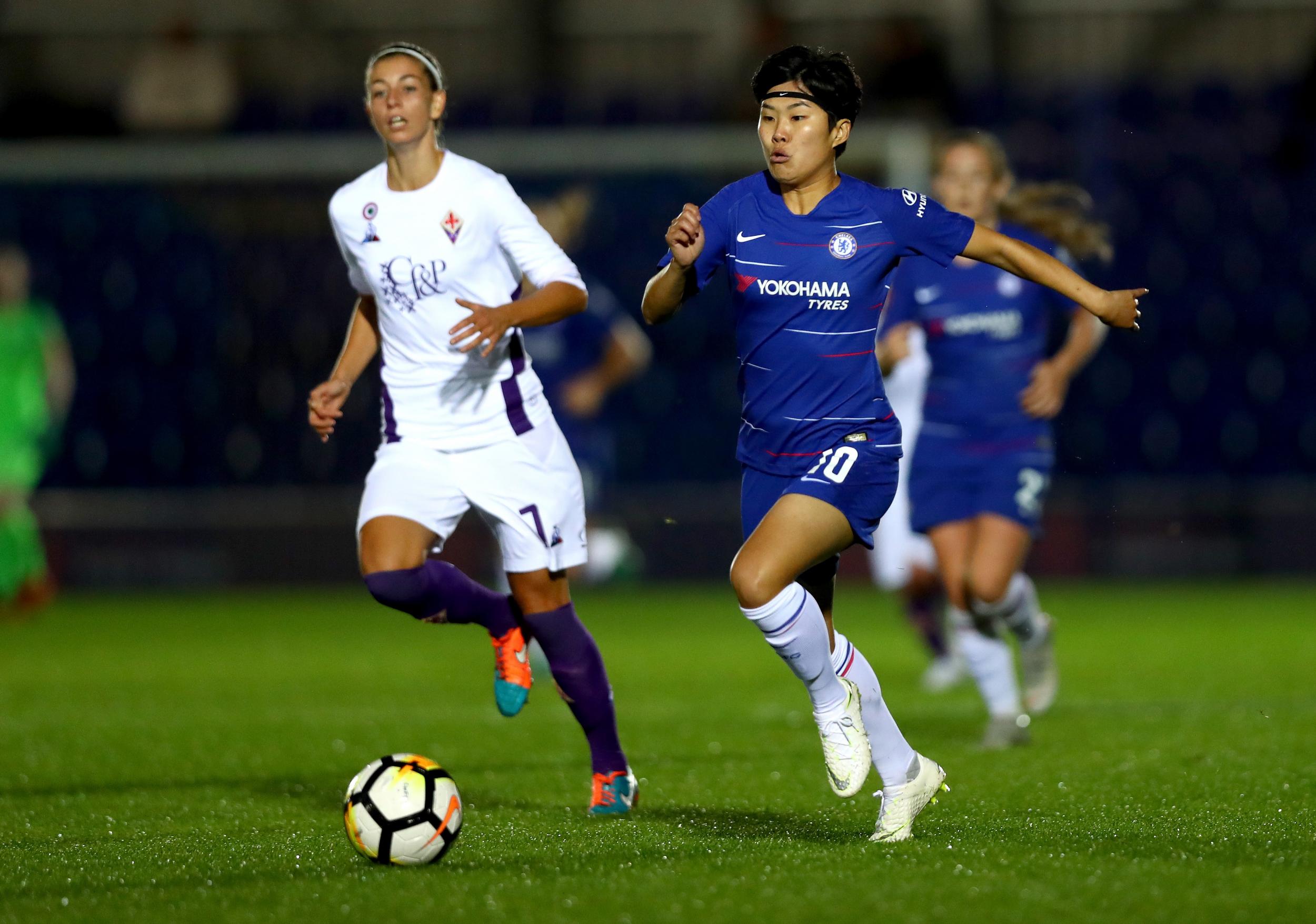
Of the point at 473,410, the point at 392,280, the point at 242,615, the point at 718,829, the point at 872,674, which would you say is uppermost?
the point at 392,280

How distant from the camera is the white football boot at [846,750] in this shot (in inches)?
166

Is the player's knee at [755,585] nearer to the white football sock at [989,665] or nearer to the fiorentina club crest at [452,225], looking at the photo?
the fiorentina club crest at [452,225]

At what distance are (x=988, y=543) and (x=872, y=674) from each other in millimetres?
2143

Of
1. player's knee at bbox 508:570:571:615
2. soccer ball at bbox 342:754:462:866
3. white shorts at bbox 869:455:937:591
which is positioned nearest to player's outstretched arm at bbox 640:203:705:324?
player's knee at bbox 508:570:571:615

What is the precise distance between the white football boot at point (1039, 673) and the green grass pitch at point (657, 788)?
11cm

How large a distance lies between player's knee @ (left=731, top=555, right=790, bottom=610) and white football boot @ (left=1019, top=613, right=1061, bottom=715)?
2.98m

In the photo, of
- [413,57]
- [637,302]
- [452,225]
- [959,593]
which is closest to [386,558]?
[452,225]

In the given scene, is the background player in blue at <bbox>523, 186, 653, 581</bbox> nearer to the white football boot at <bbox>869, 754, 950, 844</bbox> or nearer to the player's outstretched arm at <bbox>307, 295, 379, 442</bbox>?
the player's outstretched arm at <bbox>307, 295, 379, 442</bbox>

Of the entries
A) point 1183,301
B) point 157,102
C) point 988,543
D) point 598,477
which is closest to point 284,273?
point 157,102

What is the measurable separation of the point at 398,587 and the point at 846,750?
1.39 meters

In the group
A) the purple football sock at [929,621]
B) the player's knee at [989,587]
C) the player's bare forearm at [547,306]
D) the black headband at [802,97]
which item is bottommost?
the purple football sock at [929,621]

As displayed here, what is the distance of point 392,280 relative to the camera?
4.97 m

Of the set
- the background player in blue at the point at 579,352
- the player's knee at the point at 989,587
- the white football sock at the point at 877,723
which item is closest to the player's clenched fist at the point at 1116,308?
the white football sock at the point at 877,723

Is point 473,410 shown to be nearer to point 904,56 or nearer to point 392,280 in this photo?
point 392,280
